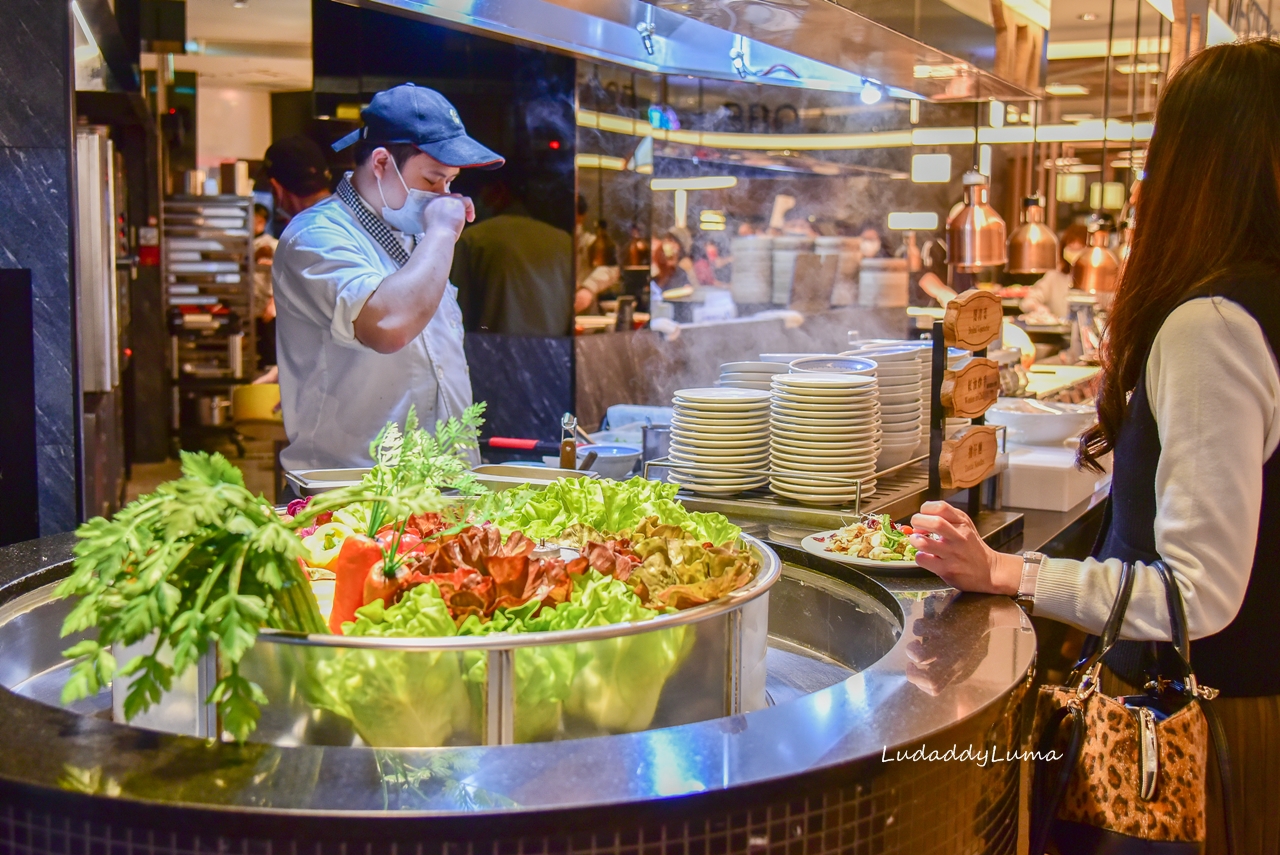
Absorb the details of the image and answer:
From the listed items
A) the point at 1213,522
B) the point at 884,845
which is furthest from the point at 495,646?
the point at 1213,522

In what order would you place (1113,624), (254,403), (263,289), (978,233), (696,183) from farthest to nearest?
(263,289) < (254,403) < (696,183) < (978,233) < (1113,624)

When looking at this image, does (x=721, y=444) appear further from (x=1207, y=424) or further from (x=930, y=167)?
(x=930, y=167)

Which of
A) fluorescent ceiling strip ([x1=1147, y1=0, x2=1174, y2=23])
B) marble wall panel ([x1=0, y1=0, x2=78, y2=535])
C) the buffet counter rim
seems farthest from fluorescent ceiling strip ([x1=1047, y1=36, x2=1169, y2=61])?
the buffet counter rim

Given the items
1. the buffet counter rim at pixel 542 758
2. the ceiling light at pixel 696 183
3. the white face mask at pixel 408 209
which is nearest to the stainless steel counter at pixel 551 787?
the buffet counter rim at pixel 542 758

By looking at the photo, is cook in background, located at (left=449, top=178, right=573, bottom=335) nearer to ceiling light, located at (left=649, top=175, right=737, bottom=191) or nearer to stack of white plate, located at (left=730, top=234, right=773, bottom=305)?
ceiling light, located at (left=649, top=175, right=737, bottom=191)

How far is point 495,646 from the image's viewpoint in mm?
1337

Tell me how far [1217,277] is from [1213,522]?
34 cm

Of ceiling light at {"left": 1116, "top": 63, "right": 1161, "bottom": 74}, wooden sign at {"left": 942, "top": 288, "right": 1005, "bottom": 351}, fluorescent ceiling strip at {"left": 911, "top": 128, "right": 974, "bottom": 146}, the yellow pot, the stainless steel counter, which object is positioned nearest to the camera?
the stainless steel counter

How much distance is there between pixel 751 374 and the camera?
293 cm

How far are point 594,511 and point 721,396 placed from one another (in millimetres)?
696

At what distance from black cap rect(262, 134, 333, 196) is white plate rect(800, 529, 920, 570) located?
473 cm

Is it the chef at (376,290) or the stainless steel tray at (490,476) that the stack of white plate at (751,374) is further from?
the chef at (376,290)

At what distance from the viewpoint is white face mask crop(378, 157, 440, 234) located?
3.42m

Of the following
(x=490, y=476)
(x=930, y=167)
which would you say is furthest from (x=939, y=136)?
(x=490, y=476)
